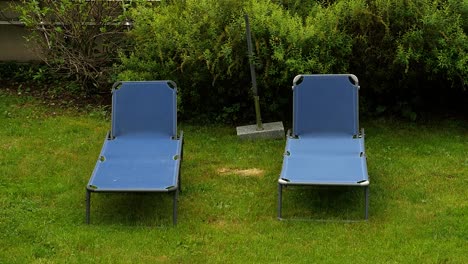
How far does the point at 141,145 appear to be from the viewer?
21.4 feet

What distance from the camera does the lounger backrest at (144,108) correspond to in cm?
679

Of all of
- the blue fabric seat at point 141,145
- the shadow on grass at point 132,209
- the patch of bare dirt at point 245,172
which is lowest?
the shadow on grass at point 132,209

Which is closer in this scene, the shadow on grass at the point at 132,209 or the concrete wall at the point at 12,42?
the shadow on grass at the point at 132,209

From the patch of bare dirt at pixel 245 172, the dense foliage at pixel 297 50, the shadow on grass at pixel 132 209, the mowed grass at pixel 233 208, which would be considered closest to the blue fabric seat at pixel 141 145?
the shadow on grass at pixel 132 209

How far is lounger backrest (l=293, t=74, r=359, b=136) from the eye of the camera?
267 inches

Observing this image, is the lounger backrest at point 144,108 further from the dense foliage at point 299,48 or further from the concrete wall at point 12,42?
the concrete wall at point 12,42

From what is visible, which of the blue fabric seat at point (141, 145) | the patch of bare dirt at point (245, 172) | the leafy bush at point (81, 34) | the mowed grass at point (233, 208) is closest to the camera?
the mowed grass at point (233, 208)

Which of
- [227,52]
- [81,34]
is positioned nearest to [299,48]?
[227,52]

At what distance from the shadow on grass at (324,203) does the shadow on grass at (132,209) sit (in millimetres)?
1033

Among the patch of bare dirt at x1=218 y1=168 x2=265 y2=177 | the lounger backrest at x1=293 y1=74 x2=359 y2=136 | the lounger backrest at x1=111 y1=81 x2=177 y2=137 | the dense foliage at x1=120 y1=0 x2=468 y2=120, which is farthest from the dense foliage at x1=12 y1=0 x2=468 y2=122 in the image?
the patch of bare dirt at x1=218 y1=168 x2=265 y2=177

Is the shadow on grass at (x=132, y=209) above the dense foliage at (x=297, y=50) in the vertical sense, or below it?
below

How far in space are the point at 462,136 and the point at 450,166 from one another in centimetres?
113

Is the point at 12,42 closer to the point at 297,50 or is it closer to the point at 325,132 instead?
the point at 297,50

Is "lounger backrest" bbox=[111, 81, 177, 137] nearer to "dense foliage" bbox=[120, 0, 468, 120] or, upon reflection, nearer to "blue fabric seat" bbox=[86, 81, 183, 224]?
"blue fabric seat" bbox=[86, 81, 183, 224]
